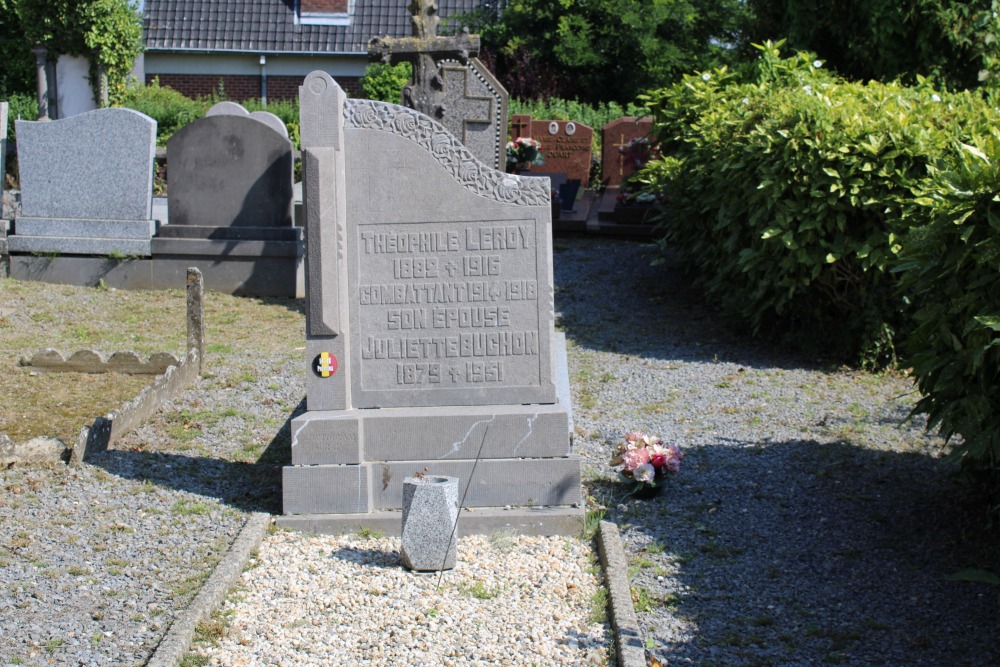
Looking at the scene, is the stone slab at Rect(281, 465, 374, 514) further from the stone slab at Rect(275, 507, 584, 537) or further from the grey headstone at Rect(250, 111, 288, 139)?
the grey headstone at Rect(250, 111, 288, 139)

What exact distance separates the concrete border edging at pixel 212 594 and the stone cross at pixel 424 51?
6.74 metres

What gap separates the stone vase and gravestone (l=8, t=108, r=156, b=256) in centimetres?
740

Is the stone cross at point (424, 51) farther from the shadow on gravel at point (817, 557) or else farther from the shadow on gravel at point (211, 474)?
the shadow on gravel at point (817, 557)

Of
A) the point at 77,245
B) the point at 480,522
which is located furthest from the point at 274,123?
the point at 480,522

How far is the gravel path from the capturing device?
3.93 meters

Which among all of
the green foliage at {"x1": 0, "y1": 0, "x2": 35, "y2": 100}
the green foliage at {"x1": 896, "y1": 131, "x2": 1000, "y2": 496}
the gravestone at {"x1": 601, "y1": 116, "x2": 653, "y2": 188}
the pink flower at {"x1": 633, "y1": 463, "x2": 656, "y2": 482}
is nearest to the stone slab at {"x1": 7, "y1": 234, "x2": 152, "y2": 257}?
the pink flower at {"x1": 633, "y1": 463, "x2": 656, "y2": 482}

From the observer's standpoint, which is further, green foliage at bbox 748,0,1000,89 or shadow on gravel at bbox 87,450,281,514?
green foliage at bbox 748,0,1000,89

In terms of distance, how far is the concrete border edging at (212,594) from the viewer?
3686 millimetres

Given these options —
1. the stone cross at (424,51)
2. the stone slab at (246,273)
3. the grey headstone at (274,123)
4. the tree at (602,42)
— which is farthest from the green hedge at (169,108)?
the stone cross at (424,51)

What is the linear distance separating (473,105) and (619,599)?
27.7ft

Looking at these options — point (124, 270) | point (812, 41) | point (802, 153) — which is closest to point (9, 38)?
point (124, 270)

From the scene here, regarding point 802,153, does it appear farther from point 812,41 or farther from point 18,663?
point 18,663

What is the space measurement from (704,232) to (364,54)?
2243cm

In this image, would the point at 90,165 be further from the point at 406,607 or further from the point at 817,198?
the point at 406,607
